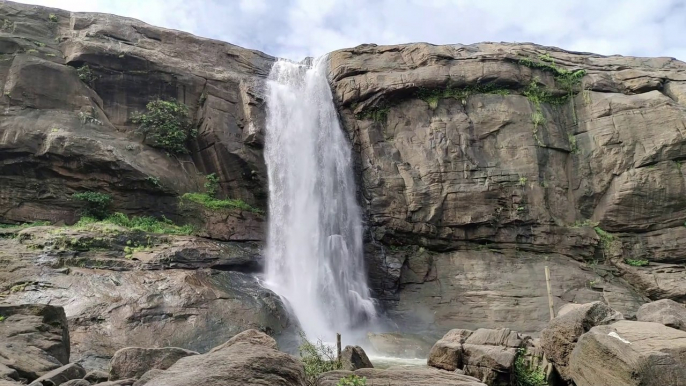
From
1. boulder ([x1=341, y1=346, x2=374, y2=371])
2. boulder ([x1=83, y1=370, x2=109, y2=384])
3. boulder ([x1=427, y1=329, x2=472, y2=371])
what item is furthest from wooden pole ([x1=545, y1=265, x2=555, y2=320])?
boulder ([x1=83, y1=370, x2=109, y2=384])

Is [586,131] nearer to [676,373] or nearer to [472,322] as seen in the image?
[472,322]

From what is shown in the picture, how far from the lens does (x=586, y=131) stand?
21.1 metres

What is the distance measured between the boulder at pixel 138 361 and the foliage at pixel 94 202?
11.6 metres

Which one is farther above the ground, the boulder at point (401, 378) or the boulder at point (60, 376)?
the boulder at point (401, 378)

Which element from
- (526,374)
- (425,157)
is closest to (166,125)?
(425,157)

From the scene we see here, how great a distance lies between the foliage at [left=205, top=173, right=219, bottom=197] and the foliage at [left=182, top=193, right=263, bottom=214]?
9.7 inches

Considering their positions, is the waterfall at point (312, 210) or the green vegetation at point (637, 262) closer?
the waterfall at point (312, 210)

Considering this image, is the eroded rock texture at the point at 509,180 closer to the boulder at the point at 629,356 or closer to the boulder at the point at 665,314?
the boulder at the point at 665,314

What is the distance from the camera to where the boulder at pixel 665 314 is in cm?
1024

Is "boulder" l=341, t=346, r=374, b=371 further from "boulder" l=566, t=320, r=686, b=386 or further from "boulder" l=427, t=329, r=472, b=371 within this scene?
"boulder" l=566, t=320, r=686, b=386

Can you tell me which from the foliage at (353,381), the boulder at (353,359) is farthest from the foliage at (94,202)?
the foliage at (353,381)

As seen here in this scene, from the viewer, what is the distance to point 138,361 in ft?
23.8

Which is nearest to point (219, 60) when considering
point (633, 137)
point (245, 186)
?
point (245, 186)

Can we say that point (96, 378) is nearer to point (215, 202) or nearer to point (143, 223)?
point (143, 223)
